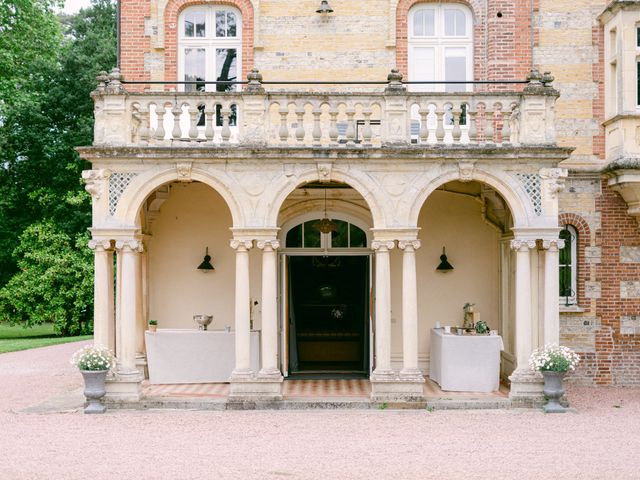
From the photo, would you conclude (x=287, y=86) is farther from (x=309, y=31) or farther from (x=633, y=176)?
(x=633, y=176)

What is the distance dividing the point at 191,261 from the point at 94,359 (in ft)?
11.6

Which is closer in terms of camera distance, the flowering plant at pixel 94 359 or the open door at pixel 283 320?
the flowering plant at pixel 94 359

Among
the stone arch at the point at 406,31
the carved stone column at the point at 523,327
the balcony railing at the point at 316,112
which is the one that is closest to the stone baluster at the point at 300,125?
the balcony railing at the point at 316,112

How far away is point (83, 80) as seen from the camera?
30250 mm

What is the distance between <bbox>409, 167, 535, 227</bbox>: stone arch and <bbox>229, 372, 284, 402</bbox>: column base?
3.46 metres

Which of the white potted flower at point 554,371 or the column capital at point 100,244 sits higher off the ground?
the column capital at point 100,244

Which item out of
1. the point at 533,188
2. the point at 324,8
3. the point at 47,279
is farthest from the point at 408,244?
the point at 47,279

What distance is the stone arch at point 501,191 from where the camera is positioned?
42.7ft

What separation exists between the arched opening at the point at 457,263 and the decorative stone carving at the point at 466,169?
240cm

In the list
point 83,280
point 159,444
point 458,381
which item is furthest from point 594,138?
point 83,280

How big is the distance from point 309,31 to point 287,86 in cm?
121

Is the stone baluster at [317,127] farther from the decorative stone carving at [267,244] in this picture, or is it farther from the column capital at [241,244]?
the column capital at [241,244]

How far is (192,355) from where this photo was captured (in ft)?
47.4

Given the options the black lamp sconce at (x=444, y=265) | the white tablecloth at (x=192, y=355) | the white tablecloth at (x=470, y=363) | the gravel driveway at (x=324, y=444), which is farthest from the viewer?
the black lamp sconce at (x=444, y=265)
